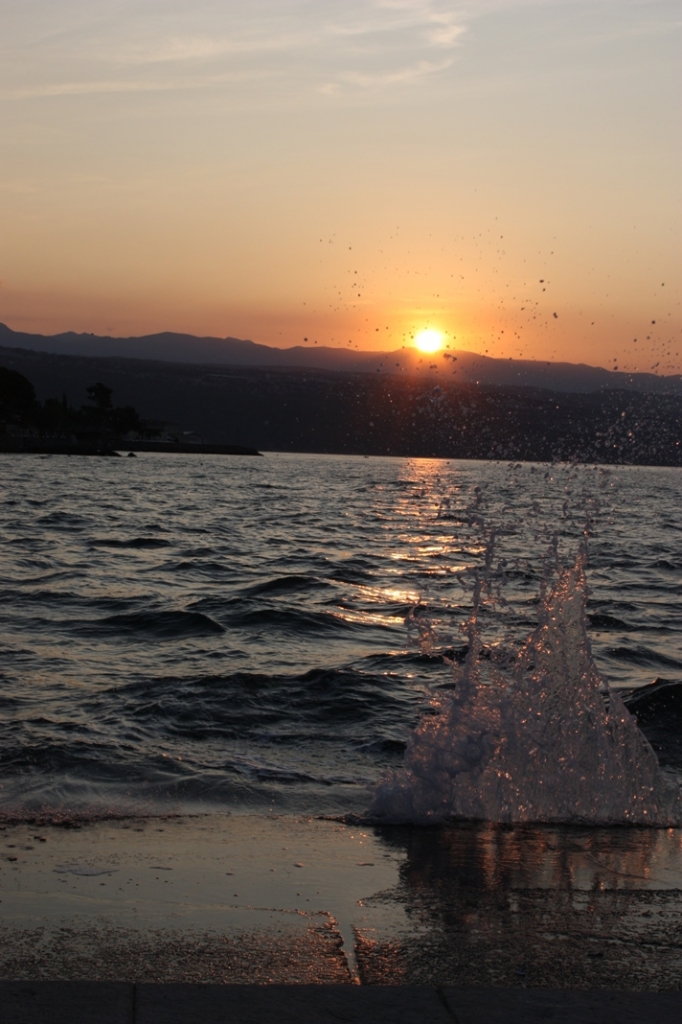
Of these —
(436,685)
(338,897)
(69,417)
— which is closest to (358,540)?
(436,685)

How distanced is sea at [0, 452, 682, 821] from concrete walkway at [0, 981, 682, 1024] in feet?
9.88

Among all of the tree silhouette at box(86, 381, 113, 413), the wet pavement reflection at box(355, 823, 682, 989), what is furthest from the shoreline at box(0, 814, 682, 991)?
the tree silhouette at box(86, 381, 113, 413)

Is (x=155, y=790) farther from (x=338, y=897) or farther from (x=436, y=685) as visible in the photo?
(x=436, y=685)

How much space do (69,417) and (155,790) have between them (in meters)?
158

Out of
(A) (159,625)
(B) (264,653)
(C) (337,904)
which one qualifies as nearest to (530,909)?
(C) (337,904)

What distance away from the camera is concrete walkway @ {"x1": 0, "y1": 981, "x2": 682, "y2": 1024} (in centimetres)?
342

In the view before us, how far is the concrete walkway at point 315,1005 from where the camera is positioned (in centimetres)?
342

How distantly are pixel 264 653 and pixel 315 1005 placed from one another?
912 centimetres

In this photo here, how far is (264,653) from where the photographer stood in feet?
41.5

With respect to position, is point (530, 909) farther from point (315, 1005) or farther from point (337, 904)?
point (315, 1005)

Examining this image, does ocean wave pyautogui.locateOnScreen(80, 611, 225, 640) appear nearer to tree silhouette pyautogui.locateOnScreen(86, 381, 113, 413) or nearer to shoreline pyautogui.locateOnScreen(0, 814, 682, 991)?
shoreline pyautogui.locateOnScreen(0, 814, 682, 991)

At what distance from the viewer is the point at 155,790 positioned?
7332 mm

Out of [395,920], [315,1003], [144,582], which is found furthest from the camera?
[144,582]

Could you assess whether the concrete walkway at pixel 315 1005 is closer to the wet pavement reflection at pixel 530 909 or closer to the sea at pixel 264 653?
the wet pavement reflection at pixel 530 909
